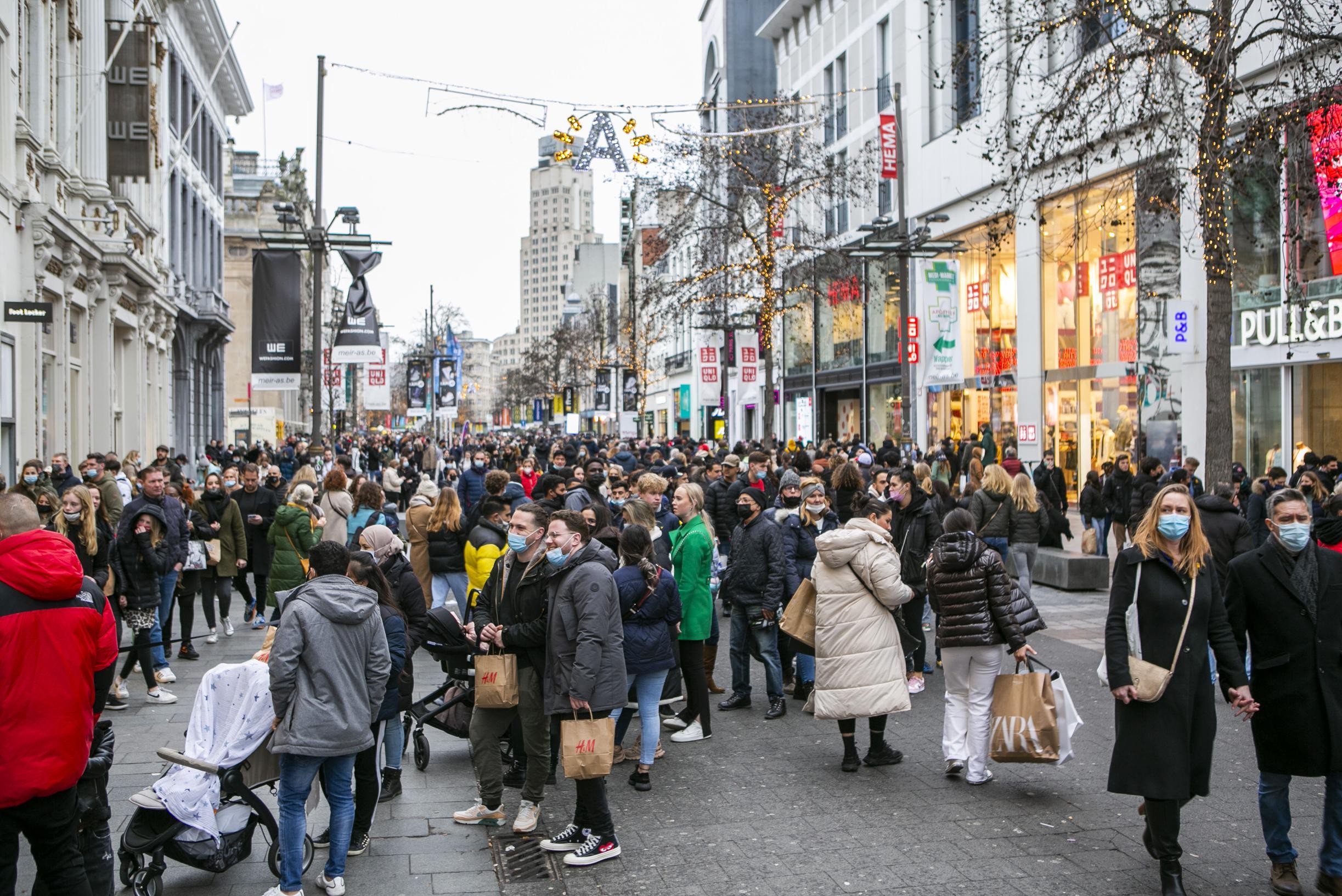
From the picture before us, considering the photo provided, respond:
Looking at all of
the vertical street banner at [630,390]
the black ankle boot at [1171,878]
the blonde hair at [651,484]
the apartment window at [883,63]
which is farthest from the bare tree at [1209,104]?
the vertical street banner at [630,390]

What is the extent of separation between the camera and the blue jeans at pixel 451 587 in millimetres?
10828

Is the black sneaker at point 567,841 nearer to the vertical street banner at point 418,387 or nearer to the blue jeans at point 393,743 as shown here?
the blue jeans at point 393,743

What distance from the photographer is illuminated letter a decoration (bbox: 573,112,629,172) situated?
20.3m

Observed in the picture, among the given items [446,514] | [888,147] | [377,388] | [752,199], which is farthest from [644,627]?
[752,199]

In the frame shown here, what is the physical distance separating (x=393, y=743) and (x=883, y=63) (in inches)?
1393

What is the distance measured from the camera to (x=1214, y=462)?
13820 millimetres

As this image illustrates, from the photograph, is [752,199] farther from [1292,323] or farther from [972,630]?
[972,630]

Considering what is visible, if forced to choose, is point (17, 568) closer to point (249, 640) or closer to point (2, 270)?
point (249, 640)

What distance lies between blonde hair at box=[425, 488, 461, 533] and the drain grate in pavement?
4558 millimetres

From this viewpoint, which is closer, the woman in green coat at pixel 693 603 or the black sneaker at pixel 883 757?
the black sneaker at pixel 883 757

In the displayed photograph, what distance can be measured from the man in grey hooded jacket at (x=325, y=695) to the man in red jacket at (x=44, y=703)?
2.73ft

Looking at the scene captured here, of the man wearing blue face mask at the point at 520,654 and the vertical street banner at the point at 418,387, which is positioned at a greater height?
the vertical street banner at the point at 418,387

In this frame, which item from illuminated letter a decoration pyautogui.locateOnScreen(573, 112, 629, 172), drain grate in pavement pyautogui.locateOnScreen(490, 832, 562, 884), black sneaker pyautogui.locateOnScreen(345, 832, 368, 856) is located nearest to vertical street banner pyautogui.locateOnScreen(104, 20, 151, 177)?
illuminated letter a decoration pyautogui.locateOnScreen(573, 112, 629, 172)

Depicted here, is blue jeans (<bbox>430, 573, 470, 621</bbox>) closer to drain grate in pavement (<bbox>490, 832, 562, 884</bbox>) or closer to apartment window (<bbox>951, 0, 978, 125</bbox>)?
drain grate in pavement (<bbox>490, 832, 562, 884</bbox>)
